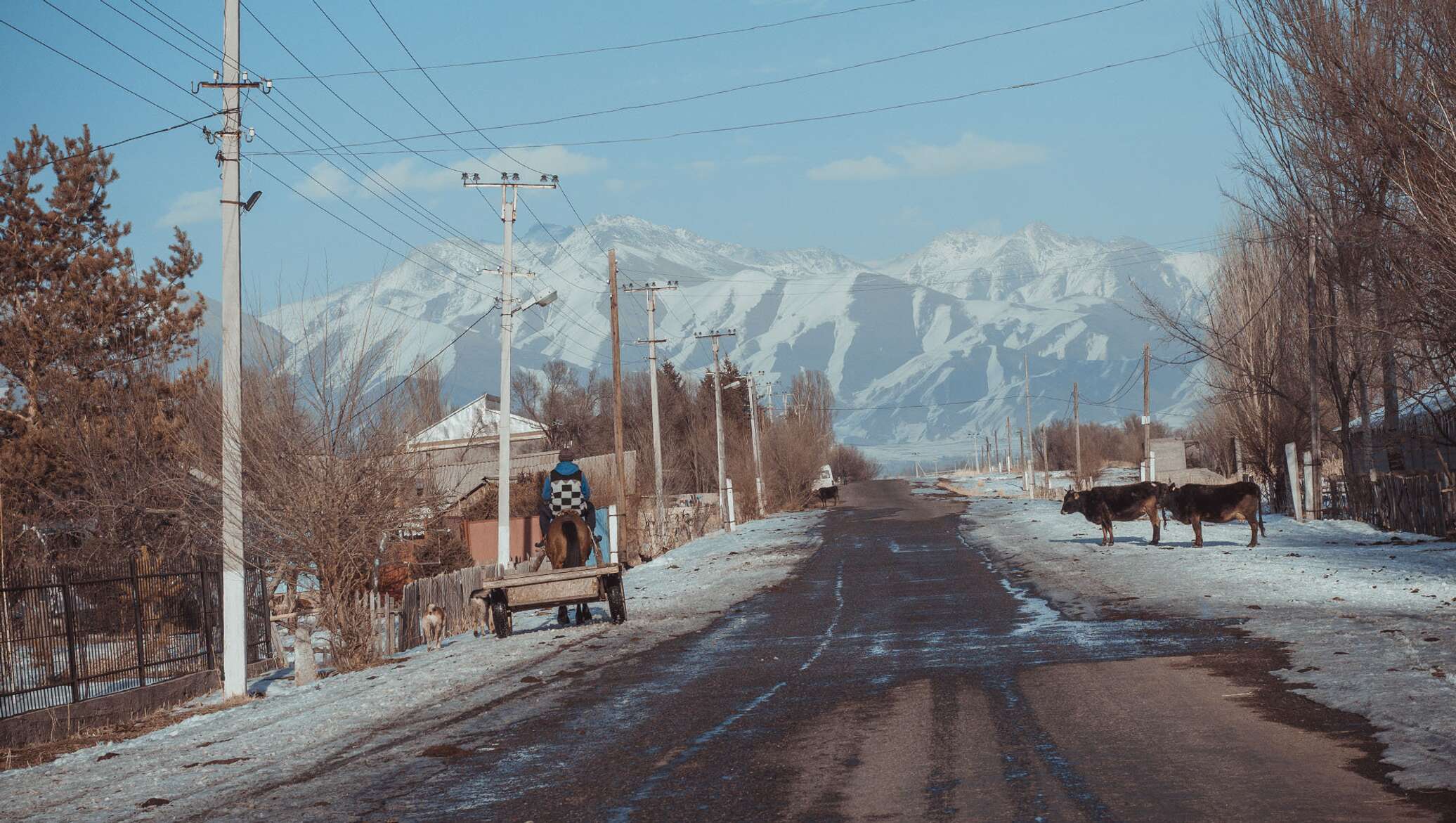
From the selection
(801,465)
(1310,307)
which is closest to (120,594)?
(1310,307)

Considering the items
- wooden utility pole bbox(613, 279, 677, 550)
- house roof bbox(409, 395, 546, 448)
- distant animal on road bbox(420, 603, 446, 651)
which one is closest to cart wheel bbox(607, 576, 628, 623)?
distant animal on road bbox(420, 603, 446, 651)

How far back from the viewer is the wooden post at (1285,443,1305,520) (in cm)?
3975

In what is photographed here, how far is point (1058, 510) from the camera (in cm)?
5359

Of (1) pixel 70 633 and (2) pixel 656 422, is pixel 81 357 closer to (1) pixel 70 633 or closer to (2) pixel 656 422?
(1) pixel 70 633

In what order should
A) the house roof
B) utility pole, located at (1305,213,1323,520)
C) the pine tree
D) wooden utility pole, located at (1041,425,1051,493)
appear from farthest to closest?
the house roof
wooden utility pole, located at (1041,425,1051,493)
utility pole, located at (1305,213,1323,520)
the pine tree

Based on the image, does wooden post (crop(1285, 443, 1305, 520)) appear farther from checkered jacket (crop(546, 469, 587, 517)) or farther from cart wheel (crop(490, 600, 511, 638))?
cart wheel (crop(490, 600, 511, 638))

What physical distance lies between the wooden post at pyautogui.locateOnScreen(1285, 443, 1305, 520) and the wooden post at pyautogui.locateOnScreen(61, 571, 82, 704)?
3342 cm

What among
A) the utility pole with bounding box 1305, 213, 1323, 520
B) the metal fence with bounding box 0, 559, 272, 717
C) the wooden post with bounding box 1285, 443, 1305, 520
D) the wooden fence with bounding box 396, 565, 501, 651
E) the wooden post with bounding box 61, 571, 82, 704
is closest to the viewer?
the metal fence with bounding box 0, 559, 272, 717

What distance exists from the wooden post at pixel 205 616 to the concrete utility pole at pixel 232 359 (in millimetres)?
1403

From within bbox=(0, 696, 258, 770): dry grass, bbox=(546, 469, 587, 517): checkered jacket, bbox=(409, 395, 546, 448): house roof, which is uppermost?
bbox=(409, 395, 546, 448): house roof

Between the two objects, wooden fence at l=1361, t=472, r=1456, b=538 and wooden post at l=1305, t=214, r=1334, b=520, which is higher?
wooden post at l=1305, t=214, r=1334, b=520

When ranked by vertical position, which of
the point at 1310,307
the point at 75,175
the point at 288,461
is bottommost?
the point at 288,461

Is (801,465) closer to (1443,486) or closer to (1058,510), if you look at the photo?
(1058,510)

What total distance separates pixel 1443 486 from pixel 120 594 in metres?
26.5
